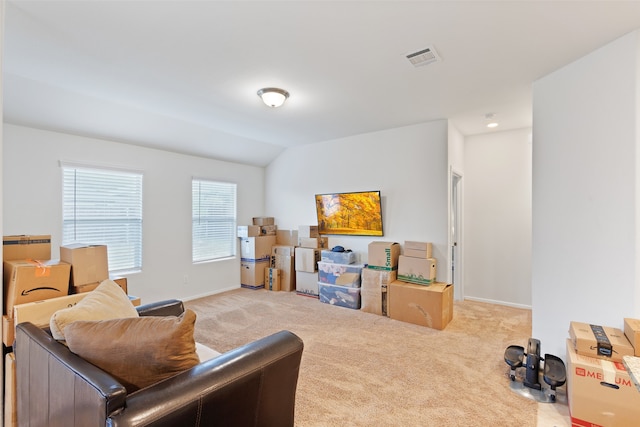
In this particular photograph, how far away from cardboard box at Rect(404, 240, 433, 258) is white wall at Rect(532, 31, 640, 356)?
1.33 m

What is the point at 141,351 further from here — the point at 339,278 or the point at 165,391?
the point at 339,278

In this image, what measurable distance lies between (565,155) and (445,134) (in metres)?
1.63

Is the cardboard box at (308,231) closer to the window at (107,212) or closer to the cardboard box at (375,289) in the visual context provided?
the cardboard box at (375,289)

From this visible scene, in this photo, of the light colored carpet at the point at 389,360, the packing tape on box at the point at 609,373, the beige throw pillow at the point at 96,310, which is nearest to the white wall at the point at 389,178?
the light colored carpet at the point at 389,360

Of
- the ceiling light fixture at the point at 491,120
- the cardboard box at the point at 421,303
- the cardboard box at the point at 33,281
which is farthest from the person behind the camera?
the ceiling light fixture at the point at 491,120

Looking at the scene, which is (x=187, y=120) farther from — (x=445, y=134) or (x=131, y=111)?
(x=445, y=134)

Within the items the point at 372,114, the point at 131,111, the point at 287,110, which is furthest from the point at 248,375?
the point at 131,111

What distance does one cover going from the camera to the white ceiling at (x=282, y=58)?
71.0 inches

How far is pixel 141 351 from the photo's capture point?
3.82 ft

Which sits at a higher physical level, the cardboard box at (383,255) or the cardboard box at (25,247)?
the cardboard box at (25,247)

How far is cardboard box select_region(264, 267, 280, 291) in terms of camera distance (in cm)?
525

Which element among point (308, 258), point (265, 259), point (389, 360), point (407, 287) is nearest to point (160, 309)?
point (389, 360)

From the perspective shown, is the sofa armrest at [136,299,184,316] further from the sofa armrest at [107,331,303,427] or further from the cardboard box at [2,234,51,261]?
the sofa armrest at [107,331,303,427]

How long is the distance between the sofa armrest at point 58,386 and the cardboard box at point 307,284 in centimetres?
358
